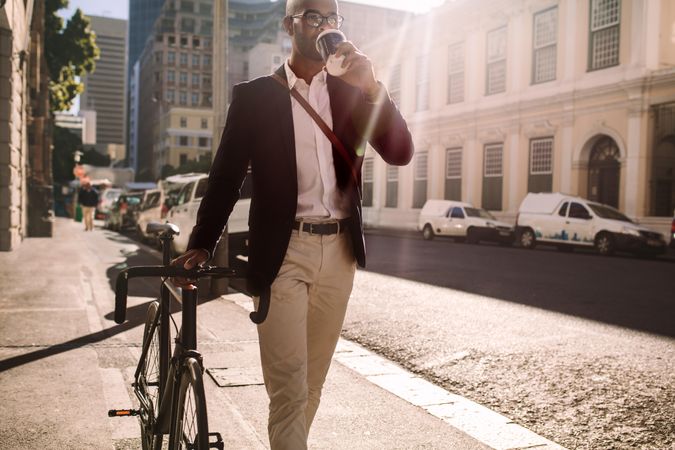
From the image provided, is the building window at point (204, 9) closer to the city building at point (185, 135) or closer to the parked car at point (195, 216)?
the city building at point (185, 135)

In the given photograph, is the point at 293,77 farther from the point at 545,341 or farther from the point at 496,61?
the point at 496,61

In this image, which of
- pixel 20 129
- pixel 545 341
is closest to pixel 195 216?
pixel 20 129

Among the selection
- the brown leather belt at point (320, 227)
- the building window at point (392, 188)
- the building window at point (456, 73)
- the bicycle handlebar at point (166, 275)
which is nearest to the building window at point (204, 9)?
the building window at point (392, 188)

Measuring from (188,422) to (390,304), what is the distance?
6.72 m

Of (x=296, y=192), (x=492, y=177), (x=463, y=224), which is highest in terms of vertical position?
(x=492, y=177)

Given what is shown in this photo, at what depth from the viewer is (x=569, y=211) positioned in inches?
811

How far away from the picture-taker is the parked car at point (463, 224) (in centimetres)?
2356

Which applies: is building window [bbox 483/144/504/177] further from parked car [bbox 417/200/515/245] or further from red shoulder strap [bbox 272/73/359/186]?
red shoulder strap [bbox 272/73/359/186]

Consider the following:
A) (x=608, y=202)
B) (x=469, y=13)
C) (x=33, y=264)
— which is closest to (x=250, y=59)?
(x=469, y=13)

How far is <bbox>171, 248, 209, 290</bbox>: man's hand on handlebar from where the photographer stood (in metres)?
2.58

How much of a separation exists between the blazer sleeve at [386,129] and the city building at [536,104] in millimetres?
21925

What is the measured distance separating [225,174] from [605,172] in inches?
982

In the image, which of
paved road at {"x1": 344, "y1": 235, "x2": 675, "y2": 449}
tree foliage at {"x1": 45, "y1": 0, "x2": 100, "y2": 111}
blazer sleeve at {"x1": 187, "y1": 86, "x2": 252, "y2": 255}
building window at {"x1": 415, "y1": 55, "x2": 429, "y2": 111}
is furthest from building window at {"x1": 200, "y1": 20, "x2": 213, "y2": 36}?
blazer sleeve at {"x1": 187, "y1": 86, "x2": 252, "y2": 255}

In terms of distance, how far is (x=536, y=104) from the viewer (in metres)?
28.2
